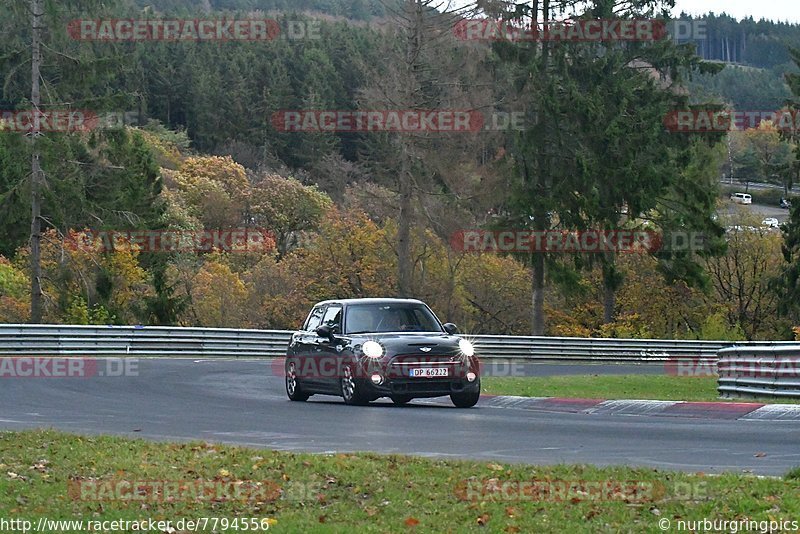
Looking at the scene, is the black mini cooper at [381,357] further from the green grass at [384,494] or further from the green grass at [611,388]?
the green grass at [384,494]

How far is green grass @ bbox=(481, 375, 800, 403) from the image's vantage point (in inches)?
923

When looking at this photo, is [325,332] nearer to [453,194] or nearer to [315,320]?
[315,320]

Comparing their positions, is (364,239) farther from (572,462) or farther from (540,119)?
(572,462)

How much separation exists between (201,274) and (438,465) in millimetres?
71010

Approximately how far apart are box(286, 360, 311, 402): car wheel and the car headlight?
2184 millimetres

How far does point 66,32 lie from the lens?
41594 millimetres

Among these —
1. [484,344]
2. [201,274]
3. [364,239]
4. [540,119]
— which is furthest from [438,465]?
[201,274]

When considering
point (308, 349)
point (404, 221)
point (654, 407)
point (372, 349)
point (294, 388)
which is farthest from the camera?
point (404, 221)

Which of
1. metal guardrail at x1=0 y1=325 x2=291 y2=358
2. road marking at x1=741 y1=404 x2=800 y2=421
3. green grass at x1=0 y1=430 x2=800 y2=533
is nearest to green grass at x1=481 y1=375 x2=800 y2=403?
road marking at x1=741 y1=404 x2=800 y2=421

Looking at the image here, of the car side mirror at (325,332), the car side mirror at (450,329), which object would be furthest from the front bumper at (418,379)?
the car side mirror at (325,332)

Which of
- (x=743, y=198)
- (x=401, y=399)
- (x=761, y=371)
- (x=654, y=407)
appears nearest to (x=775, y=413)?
(x=654, y=407)

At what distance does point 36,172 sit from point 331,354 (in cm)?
2424

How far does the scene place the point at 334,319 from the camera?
21062mm

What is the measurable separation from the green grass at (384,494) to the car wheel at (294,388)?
31.7 feet
